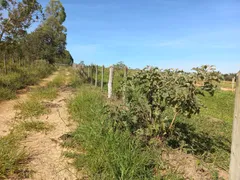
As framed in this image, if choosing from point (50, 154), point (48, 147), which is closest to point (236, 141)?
point (50, 154)

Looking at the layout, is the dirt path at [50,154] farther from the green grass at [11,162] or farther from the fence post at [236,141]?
the fence post at [236,141]

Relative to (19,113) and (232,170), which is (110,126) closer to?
(232,170)

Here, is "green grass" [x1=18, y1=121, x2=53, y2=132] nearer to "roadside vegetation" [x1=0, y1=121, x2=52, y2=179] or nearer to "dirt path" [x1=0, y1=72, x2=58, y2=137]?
"dirt path" [x1=0, y1=72, x2=58, y2=137]

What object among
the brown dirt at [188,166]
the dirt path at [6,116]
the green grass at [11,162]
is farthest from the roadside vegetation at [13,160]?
the brown dirt at [188,166]

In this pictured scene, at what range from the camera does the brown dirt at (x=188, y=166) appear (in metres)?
2.31

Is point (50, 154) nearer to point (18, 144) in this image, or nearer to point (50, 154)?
point (50, 154)

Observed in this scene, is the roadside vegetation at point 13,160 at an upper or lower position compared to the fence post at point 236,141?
lower

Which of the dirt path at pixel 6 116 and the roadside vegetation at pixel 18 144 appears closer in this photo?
the roadside vegetation at pixel 18 144

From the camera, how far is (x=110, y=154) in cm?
228

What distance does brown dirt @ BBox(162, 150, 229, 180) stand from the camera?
2.31 meters

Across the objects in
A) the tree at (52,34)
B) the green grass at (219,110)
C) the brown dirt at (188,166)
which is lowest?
the green grass at (219,110)

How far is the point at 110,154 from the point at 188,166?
1.07m

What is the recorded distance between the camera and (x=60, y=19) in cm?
3650

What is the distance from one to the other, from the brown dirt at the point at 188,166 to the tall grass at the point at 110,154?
1.00ft
